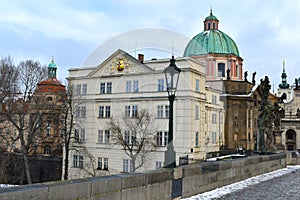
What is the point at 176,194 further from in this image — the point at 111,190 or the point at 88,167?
the point at 88,167

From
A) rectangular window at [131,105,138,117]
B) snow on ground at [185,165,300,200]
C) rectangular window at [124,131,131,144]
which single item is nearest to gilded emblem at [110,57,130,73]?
rectangular window at [131,105,138,117]

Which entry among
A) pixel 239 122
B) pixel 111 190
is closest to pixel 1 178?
pixel 111 190

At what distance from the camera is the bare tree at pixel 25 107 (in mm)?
25953

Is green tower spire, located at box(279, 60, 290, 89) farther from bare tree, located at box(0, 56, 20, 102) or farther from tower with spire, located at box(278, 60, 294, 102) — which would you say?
bare tree, located at box(0, 56, 20, 102)

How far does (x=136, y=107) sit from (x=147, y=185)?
23984 millimetres

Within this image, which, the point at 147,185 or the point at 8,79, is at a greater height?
the point at 8,79

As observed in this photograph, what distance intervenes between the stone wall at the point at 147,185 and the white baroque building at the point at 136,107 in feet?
53.0

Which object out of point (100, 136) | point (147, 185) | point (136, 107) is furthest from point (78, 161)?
point (147, 185)

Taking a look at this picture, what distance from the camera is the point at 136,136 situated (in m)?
29.2

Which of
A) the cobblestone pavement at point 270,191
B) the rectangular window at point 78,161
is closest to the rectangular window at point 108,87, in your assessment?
the rectangular window at point 78,161

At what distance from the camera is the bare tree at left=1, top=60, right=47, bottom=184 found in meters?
26.0

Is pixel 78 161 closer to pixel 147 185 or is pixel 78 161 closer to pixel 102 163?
pixel 102 163

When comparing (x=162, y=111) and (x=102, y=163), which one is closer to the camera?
(x=162, y=111)

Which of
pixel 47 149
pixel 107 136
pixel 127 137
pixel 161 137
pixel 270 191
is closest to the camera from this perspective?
pixel 270 191
